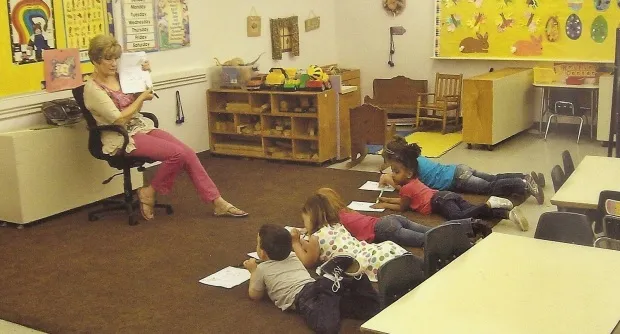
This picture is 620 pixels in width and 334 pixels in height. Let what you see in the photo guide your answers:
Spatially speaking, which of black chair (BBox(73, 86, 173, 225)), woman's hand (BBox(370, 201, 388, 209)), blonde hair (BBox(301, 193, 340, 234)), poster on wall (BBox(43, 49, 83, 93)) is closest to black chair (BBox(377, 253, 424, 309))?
blonde hair (BBox(301, 193, 340, 234))

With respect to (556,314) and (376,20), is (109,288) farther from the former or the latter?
(376,20)

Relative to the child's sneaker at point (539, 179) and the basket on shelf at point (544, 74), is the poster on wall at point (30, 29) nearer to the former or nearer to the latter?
the child's sneaker at point (539, 179)

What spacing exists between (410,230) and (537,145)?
13.4 ft

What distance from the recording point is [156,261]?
514 cm

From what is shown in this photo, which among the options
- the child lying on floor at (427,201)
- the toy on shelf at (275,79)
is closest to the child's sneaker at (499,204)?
the child lying on floor at (427,201)

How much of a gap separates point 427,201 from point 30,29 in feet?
11.6

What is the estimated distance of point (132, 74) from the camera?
620 cm

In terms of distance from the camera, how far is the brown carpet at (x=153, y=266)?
4191 millimetres

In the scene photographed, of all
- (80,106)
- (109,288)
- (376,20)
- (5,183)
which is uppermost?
(376,20)

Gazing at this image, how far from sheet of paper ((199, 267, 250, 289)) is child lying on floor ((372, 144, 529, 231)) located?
5.11 ft

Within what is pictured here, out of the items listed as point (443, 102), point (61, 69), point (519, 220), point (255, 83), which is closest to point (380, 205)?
point (519, 220)

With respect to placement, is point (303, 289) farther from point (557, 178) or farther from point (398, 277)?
point (557, 178)

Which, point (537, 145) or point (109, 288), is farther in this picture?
point (537, 145)

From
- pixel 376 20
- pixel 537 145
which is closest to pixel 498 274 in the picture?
pixel 537 145
